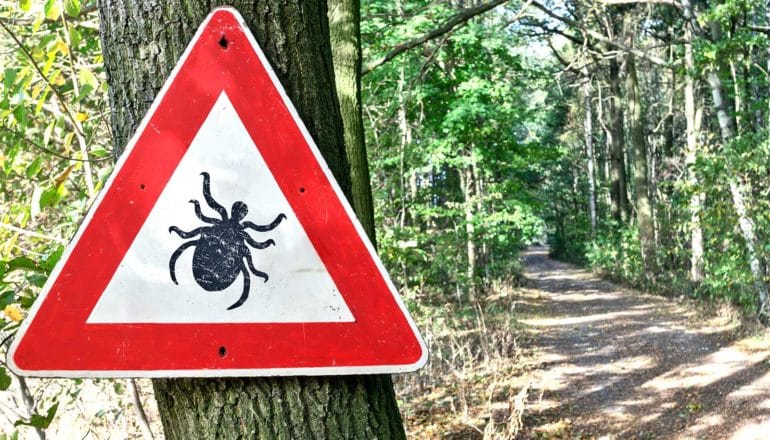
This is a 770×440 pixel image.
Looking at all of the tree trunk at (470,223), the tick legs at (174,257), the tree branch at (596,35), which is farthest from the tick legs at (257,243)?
the tree trunk at (470,223)

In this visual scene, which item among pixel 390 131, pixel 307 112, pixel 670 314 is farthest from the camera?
pixel 670 314

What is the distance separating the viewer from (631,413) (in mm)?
9680

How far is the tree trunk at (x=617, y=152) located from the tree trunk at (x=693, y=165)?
5.48 m

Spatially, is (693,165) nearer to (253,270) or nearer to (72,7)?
(72,7)

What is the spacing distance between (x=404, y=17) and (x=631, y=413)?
6.24m

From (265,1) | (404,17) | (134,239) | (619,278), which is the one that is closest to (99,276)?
(134,239)

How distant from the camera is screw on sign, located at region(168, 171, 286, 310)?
56.7 inches

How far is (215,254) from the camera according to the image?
4.74 ft

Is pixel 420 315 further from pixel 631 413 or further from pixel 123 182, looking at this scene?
pixel 123 182

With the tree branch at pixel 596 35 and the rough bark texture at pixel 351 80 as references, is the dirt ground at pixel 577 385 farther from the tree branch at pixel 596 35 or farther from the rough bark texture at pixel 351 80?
the tree branch at pixel 596 35

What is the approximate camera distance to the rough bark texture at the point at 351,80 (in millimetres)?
4117

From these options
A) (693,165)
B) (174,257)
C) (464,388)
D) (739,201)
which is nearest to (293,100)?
(174,257)

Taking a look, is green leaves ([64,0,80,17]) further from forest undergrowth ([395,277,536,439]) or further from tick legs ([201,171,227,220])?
forest undergrowth ([395,277,536,439])

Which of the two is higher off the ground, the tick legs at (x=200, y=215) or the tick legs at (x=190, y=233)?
the tick legs at (x=200, y=215)
